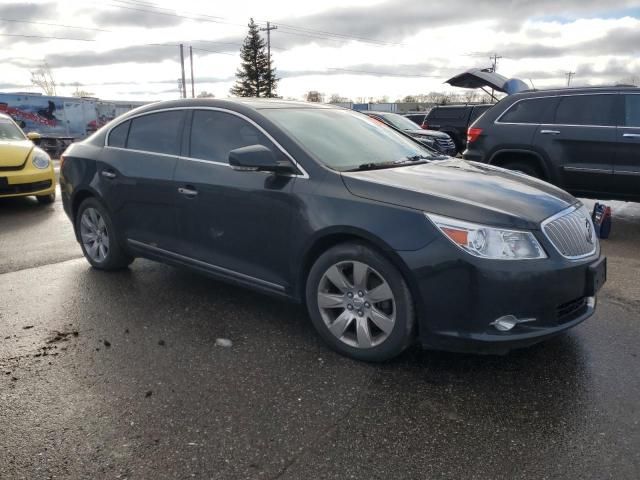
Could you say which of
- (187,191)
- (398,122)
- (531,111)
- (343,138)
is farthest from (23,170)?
(398,122)

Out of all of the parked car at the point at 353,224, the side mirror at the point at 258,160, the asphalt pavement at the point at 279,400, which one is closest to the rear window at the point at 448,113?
the parked car at the point at 353,224

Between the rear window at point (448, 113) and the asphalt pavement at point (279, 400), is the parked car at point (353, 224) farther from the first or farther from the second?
the rear window at point (448, 113)

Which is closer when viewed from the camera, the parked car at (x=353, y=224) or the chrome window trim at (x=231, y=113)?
the parked car at (x=353, y=224)

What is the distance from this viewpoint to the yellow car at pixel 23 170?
8.33m

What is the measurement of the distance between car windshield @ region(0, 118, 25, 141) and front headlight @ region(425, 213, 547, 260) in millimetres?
8739

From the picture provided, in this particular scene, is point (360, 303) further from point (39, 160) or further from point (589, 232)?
point (39, 160)

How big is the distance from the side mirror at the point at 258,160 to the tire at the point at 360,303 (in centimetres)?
66

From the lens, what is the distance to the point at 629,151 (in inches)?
272

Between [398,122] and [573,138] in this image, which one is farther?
[398,122]

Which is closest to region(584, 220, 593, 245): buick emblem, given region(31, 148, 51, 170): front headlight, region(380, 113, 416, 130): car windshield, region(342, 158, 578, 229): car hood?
region(342, 158, 578, 229): car hood

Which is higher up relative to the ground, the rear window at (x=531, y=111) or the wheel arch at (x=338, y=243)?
the rear window at (x=531, y=111)

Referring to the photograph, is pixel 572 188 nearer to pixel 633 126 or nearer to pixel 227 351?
pixel 633 126

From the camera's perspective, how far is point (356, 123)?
14.7 feet

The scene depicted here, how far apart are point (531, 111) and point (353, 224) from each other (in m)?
5.54
